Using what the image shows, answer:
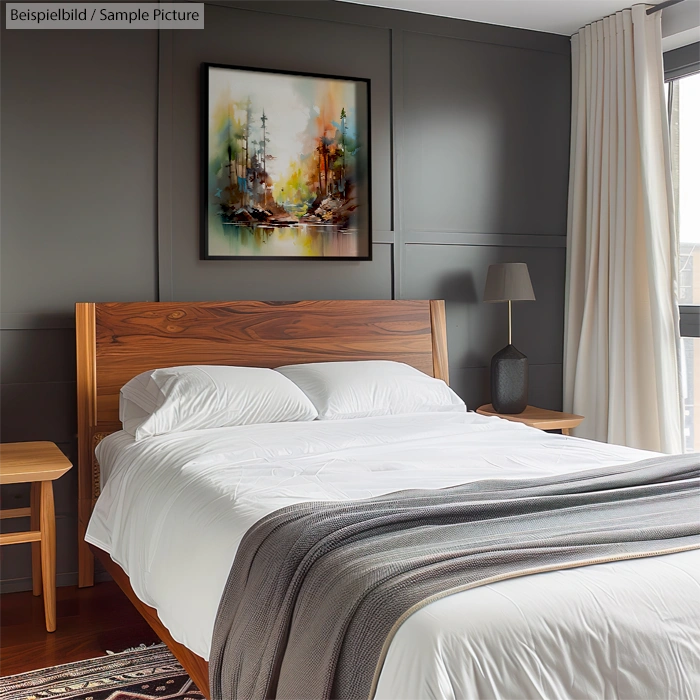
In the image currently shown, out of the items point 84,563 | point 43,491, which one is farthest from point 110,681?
point 84,563

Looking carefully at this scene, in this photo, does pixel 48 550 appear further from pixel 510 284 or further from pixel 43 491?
pixel 510 284

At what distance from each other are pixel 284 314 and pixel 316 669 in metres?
2.31

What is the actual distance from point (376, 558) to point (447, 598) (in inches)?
7.6

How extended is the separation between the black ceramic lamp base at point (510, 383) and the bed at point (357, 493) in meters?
0.29

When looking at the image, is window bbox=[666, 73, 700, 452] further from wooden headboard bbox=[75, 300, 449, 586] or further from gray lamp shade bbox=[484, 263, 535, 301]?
wooden headboard bbox=[75, 300, 449, 586]

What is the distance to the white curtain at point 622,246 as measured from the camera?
3764 mm

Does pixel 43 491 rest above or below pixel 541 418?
below

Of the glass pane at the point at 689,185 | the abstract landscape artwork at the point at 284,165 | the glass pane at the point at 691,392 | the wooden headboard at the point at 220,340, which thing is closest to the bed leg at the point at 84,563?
the wooden headboard at the point at 220,340

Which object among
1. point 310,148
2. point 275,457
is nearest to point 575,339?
point 310,148

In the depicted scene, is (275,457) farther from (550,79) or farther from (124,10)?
(550,79)

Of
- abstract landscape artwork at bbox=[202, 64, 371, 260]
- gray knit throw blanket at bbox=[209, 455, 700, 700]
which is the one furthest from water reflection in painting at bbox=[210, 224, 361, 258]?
gray knit throw blanket at bbox=[209, 455, 700, 700]

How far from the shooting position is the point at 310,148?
3.71m

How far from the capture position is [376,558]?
1.51m

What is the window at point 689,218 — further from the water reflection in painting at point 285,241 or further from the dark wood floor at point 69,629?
the dark wood floor at point 69,629
